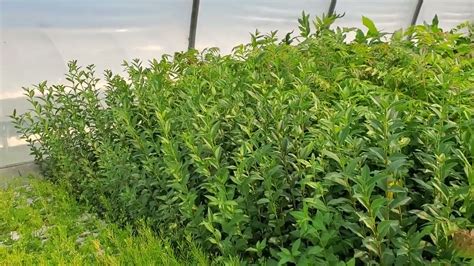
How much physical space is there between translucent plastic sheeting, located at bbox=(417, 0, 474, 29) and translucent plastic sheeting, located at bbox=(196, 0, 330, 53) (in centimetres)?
197

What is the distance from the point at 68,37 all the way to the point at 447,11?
207 inches

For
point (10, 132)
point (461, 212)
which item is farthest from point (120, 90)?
point (461, 212)

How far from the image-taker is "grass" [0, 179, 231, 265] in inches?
83.6

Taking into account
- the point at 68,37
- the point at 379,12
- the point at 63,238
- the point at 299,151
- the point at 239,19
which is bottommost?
the point at 63,238

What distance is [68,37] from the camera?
3910mm

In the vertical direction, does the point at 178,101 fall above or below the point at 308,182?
above

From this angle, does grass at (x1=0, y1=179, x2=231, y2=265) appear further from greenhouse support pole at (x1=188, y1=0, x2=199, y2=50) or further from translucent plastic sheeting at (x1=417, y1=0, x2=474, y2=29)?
translucent plastic sheeting at (x1=417, y1=0, x2=474, y2=29)

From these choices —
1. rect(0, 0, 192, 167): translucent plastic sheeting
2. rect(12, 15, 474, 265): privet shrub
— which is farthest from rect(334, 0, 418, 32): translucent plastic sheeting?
rect(12, 15, 474, 265): privet shrub

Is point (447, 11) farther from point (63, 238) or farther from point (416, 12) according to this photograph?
point (63, 238)

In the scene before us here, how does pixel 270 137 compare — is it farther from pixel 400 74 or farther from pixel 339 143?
pixel 400 74

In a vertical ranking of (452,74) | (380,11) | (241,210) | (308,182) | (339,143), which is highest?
(380,11)

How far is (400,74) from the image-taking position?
2.46 metres

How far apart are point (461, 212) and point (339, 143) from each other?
0.45 m

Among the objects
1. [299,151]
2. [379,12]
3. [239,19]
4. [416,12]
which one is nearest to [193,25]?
[239,19]
